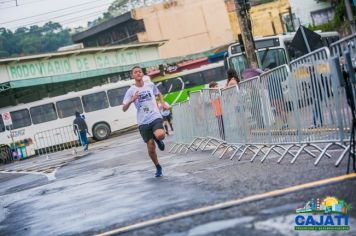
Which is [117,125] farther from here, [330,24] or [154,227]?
[154,227]

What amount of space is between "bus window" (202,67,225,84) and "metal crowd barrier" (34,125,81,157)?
34.9ft

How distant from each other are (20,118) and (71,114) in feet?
10.1

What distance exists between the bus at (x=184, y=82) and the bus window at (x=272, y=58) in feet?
56.3

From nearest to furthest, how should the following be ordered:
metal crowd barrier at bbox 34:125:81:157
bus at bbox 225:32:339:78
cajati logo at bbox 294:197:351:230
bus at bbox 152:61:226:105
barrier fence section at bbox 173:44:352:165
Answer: cajati logo at bbox 294:197:351:230, barrier fence section at bbox 173:44:352:165, bus at bbox 225:32:339:78, metal crowd barrier at bbox 34:125:81:157, bus at bbox 152:61:226:105

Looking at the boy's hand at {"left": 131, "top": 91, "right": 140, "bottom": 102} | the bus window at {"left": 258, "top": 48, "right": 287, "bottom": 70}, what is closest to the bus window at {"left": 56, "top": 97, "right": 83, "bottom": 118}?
the bus window at {"left": 258, "top": 48, "right": 287, "bottom": 70}

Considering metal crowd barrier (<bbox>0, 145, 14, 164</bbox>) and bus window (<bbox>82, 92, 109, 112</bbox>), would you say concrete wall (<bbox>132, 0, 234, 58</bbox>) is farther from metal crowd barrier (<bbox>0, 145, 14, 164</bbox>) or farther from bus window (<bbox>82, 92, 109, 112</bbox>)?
metal crowd barrier (<bbox>0, 145, 14, 164</bbox>)

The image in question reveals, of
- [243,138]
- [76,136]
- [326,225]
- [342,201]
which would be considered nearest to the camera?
[326,225]

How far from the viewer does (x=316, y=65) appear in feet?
23.5

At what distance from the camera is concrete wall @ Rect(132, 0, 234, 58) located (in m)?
57.6

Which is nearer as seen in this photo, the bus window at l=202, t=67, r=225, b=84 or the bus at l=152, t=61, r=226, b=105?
the bus at l=152, t=61, r=226, b=105

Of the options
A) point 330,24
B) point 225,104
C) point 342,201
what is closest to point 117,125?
point 330,24

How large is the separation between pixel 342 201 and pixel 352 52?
2.18 metres

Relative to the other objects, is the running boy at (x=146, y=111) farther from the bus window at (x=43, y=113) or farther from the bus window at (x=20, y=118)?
the bus window at (x=43, y=113)

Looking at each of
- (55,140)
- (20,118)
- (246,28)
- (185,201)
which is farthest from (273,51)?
(20,118)
